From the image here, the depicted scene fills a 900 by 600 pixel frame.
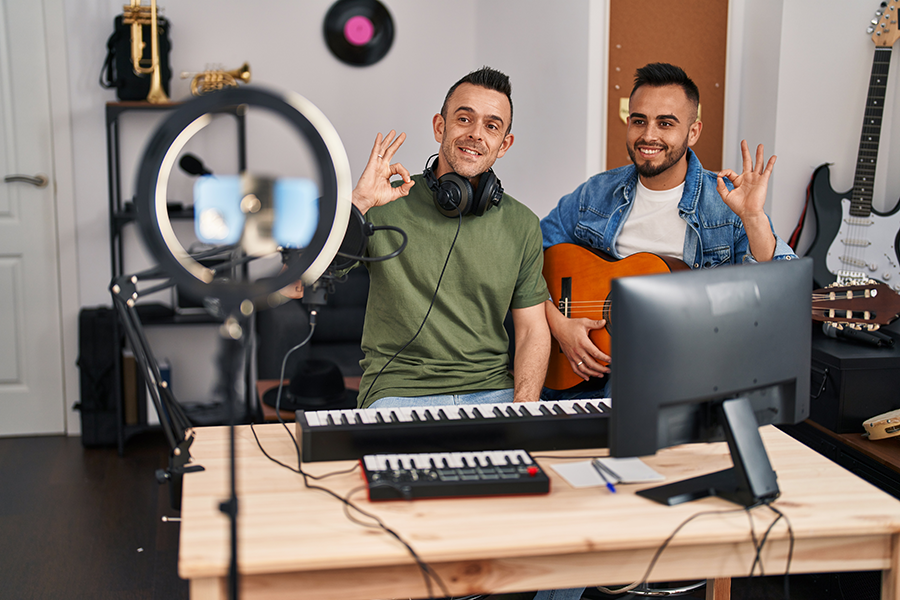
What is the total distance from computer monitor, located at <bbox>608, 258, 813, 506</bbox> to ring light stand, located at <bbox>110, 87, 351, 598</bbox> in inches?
17.1

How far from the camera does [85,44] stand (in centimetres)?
350

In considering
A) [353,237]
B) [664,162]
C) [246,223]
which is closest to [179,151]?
[246,223]

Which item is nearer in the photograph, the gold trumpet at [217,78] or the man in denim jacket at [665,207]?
the man in denim jacket at [665,207]

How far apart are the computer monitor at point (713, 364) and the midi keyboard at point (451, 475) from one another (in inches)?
6.0

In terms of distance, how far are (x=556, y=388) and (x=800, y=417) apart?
963mm

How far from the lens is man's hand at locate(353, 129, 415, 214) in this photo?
1.73 m

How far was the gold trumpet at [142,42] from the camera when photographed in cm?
327

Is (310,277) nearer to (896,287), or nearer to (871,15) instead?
(896,287)

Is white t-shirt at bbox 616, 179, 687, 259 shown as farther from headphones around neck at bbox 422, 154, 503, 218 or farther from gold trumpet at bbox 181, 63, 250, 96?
gold trumpet at bbox 181, 63, 250, 96

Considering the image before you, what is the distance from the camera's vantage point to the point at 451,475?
1.12 metres

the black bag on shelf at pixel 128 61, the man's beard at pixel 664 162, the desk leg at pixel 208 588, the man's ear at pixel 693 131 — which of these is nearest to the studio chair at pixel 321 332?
the black bag on shelf at pixel 128 61

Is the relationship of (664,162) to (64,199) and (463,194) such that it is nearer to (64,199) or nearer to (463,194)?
(463,194)

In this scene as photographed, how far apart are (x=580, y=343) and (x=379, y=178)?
74cm

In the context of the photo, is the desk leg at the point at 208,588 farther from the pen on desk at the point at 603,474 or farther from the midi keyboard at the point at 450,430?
the pen on desk at the point at 603,474
